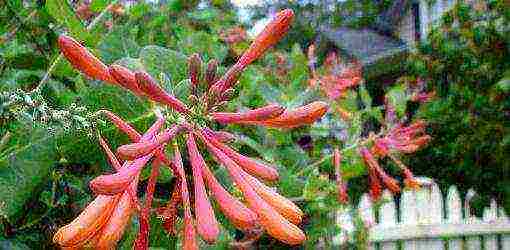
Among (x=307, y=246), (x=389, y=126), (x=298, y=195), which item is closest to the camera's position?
(x=298, y=195)

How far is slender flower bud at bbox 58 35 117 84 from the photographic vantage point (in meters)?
0.80

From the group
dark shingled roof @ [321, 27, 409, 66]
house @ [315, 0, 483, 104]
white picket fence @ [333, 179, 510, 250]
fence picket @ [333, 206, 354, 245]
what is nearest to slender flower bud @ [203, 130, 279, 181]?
fence picket @ [333, 206, 354, 245]

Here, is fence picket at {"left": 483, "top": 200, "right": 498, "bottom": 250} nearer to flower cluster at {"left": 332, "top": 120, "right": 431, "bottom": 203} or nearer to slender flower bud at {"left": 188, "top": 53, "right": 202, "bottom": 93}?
flower cluster at {"left": 332, "top": 120, "right": 431, "bottom": 203}

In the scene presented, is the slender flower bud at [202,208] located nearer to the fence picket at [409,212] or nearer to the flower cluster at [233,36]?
the flower cluster at [233,36]

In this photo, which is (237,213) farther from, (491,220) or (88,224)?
(491,220)

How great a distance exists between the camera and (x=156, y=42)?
237 centimetres

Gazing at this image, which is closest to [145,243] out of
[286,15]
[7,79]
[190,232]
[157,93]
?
[190,232]

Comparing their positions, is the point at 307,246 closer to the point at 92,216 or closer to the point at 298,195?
the point at 298,195

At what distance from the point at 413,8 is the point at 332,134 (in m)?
13.3

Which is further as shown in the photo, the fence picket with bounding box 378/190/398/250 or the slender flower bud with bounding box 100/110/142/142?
the fence picket with bounding box 378/190/398/250

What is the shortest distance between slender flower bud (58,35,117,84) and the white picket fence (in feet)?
17.3

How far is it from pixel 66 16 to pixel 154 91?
2.07 feet

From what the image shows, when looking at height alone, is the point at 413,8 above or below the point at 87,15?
above

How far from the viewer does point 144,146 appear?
744 mm
